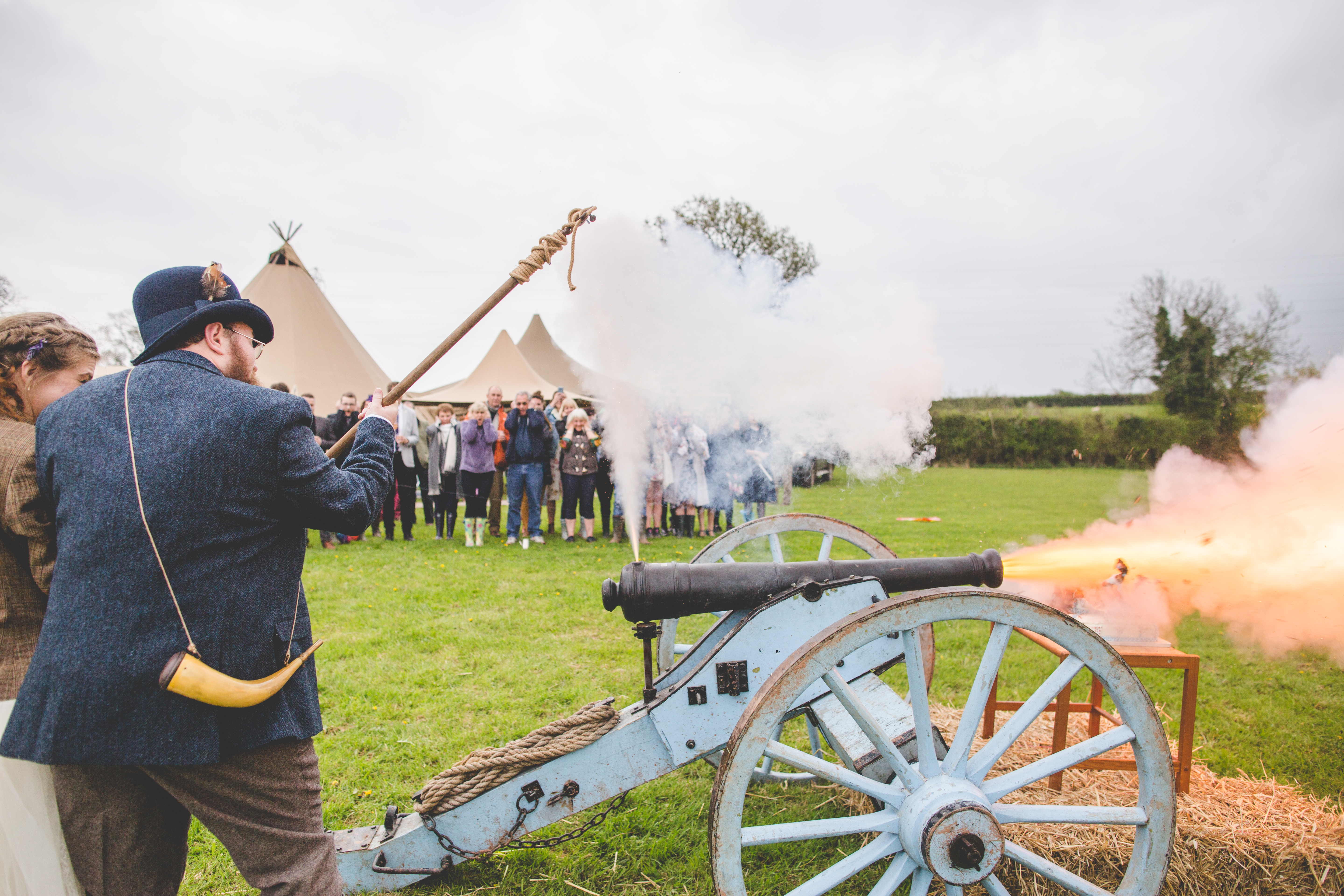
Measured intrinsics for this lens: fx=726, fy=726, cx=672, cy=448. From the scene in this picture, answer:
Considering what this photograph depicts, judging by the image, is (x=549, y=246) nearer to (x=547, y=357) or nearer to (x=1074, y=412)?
(x=547, y=357)

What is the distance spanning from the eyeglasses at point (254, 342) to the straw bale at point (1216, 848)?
275 cm

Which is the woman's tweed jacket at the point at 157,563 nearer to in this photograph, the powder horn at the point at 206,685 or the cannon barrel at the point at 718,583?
the powder horn at the point at 206,685

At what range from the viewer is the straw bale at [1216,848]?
8.48 ft

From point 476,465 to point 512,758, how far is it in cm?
742

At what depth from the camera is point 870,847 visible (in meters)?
2.12

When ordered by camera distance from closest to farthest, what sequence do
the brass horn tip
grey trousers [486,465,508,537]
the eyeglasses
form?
1. the brass horn tip
2. the eyeglasses
3. grey trousers [486,465,508,537]

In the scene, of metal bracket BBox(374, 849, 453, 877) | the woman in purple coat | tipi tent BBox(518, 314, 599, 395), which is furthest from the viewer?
tipi tent BBox(518, 314, 599, 395)

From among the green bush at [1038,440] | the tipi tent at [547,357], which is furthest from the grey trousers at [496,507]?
the green bush at [1038,440]

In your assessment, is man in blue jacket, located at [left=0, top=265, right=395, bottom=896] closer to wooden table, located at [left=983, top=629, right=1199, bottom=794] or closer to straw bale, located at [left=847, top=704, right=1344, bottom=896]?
straw bale, located at [left=847, top=704, right=1344, bottom=896]

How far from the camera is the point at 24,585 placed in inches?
72.7

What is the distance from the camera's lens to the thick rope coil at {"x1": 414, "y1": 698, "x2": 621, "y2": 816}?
7.86 feet

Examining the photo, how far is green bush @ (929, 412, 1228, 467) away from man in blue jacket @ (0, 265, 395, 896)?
24.1 m

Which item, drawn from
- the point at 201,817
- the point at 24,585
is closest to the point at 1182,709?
the point at 201,817

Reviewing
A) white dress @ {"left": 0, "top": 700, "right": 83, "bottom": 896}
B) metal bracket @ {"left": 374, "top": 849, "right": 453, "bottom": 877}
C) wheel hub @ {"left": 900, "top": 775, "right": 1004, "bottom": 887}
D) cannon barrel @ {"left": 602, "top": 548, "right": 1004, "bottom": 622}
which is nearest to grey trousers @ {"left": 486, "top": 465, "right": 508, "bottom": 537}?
metal bracket @ {"left": 374, "top": 849, "right": 453, "bottom": 877}
